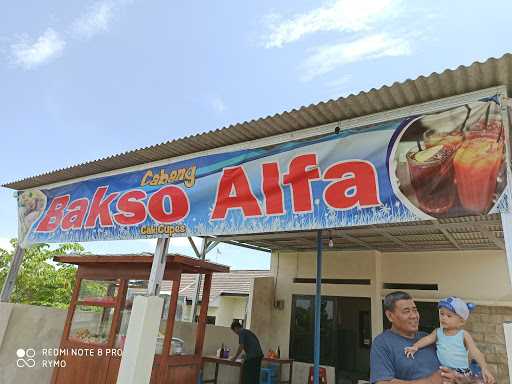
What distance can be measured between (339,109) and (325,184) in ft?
2.77

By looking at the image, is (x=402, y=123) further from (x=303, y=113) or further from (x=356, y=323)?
(x=356, y=323)

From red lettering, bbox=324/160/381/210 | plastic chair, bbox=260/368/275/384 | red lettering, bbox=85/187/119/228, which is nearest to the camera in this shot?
red lettering, bbox=324/160/381/210

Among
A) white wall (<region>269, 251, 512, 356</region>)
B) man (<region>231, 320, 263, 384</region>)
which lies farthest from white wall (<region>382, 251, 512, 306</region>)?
man (<region>231, 320, 263, 384</region>)

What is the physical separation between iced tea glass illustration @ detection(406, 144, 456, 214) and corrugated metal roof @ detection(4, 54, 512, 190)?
58 centimetres

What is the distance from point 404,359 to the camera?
2803 millimetres

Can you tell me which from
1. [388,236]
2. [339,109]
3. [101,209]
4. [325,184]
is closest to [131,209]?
[101,209]

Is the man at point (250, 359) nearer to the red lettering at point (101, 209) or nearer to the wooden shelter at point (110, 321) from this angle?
the wooden shelter at point (110, 321)

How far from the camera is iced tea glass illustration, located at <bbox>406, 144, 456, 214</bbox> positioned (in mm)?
3270

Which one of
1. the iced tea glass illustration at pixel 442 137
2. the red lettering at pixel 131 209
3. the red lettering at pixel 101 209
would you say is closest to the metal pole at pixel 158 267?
the red lettering at pixel 131 209

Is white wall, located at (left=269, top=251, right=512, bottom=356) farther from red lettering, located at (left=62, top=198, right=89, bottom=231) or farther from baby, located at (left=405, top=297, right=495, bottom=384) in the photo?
baby, located at (left=405, top=297, right=495, bottom=384)

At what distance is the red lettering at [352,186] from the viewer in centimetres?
366

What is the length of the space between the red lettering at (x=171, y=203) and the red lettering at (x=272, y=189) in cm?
122

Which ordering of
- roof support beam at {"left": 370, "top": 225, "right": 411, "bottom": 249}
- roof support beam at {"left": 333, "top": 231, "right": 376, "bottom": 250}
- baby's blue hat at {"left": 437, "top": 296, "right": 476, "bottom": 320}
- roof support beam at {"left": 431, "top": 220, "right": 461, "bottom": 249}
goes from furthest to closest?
1. roof support beam at {"left": 333, "top": 231, "right": 376, "bottom": 250}
2. roof support beam at {"left": 370, "top": 225, "right": 411, "bottom": 249}
3. roof support beam at {"left": 431, "top": 220, "right": 461, "bottom": 249}
4. baby's blue hat at {"left": 437, "top": 296, "right": 476, "bottom": 320}

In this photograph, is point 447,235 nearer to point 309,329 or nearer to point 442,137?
point 309,329
